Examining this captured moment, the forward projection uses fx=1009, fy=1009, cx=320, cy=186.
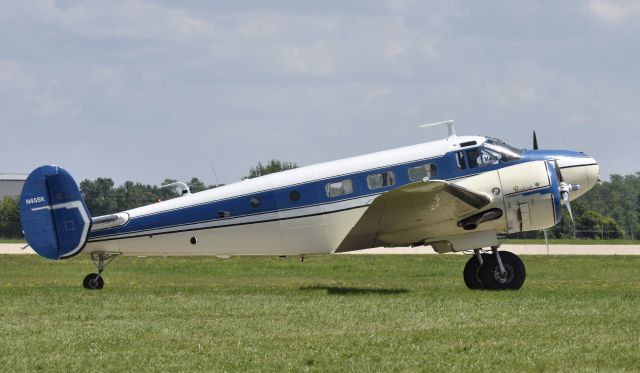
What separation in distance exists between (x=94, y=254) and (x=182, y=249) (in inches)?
80.6

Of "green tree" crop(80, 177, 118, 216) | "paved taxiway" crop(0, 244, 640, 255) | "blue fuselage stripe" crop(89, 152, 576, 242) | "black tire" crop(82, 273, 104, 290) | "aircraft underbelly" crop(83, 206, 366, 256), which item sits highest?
"green tree" crop(80, 177, 118, 216)

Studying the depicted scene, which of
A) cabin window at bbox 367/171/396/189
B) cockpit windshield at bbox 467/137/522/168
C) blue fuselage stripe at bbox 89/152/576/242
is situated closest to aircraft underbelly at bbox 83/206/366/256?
blue fuselage stripe at bbox 89/152/576/242

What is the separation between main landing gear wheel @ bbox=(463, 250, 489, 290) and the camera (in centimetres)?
2064

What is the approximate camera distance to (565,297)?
18.5m

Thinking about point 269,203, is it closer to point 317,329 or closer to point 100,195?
point 317,329

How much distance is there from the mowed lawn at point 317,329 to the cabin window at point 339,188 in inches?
78.4

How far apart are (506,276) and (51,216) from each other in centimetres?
938

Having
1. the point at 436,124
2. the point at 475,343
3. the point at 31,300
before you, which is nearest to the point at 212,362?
the point at 475,343

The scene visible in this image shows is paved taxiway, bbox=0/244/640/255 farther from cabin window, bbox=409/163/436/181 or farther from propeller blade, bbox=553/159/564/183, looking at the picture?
cabin window, bbox=409/163/436/181

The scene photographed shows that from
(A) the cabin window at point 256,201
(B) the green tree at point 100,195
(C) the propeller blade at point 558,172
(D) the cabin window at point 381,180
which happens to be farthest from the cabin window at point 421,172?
(B) the green tree at point 100,195

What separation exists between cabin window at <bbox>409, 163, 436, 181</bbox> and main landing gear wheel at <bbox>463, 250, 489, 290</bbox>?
1878mm

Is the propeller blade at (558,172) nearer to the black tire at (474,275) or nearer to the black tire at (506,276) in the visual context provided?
the black tire at (506,276)

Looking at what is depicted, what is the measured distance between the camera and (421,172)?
20.2 meters

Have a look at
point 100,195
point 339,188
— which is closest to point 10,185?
point 100,195
